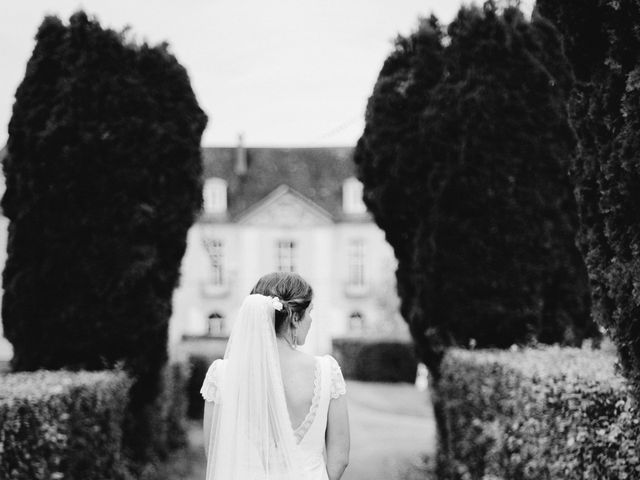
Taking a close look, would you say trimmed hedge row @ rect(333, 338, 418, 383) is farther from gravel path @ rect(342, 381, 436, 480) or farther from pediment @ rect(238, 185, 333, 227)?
pediment @ rect(238, 185, 333, 227)

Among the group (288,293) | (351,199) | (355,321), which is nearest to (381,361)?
(355,321)

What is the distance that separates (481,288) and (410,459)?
4279mm

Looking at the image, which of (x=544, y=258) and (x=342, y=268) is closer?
(x=544, y=258)

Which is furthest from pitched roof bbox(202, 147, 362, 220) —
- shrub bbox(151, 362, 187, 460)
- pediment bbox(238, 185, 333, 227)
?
shrub bbox(151, 362, 187, 460)

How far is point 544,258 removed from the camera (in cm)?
982

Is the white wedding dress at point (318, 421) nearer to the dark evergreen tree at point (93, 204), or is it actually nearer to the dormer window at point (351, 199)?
the dark evergreen tree at point (93, 204)

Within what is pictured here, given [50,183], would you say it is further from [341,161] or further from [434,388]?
[341,161]

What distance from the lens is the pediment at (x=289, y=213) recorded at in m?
39.6

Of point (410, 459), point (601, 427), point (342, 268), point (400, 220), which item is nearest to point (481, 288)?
point (400, 220)

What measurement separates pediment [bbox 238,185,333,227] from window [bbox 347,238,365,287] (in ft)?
5.67

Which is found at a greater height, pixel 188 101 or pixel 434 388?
pixel 188 101

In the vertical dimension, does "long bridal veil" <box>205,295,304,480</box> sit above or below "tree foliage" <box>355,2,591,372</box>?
below

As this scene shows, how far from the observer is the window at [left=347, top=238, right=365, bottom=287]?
4028 cm

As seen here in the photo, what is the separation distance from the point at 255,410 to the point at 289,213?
35.6m
